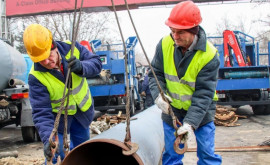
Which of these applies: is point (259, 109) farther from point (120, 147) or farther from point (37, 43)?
point (37, 43)

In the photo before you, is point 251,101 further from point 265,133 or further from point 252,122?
point 265,133

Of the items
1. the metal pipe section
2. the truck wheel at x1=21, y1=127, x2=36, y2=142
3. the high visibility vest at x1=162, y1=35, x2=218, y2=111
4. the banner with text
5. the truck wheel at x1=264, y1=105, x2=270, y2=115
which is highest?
the banner with text

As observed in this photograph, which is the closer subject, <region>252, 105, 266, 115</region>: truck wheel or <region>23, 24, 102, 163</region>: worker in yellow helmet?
<region>23, 24, 102, 163</region>: worker in yellow helmet

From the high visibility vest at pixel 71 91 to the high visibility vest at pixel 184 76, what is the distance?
813 mm

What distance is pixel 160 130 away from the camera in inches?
146

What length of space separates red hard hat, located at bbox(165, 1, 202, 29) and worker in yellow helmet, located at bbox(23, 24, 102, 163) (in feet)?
2.76

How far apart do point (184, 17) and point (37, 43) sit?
1223mm

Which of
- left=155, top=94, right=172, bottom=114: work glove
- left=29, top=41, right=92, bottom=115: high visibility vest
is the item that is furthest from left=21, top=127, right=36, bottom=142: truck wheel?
left=155, top=94, right=172, bottom=114: work glove

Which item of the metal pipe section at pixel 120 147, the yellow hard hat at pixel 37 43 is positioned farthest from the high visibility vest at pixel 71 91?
Result: the metal pipe section at pixel 120 147

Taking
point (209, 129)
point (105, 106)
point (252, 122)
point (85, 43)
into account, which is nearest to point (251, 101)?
point (252, 122)

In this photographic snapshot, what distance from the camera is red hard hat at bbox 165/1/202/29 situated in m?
2.61

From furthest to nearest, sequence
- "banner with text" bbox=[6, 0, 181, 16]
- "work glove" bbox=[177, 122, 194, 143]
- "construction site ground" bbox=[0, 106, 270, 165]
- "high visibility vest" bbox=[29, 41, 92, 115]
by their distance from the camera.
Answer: "banner with text" bbox=[6, 0, 181, 16] < "construction site ground" bbox=[0, 106, 270, 165] < "high visibility vest" bbox=[29, 41, 92, 115] < "work glove" bbox=[177, 122, 194, 143]

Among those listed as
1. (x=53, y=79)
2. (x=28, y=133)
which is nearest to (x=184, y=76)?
(x=53, y=79)

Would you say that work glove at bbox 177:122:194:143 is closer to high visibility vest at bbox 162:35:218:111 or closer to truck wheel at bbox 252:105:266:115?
high visibility vest at bbox 162:35:218:111
